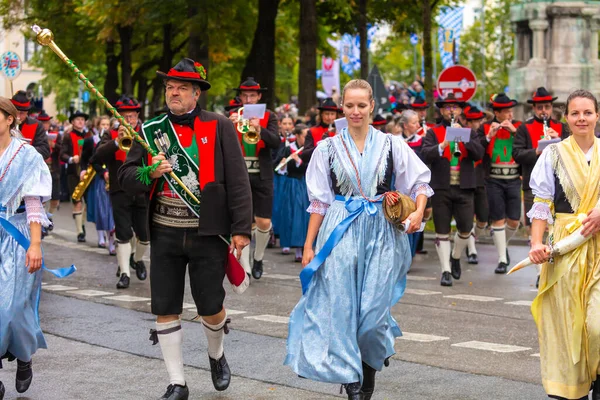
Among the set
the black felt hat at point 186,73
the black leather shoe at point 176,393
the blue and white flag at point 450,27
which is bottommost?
the black leather shoe at point 176,393

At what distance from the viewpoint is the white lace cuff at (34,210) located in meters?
7.53

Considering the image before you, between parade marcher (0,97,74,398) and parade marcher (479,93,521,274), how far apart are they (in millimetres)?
8398

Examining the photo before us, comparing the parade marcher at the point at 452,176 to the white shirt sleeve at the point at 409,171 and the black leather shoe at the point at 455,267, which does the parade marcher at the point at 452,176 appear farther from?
the white shirt sleeve at the point at 409,171

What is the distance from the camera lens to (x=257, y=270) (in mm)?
14219

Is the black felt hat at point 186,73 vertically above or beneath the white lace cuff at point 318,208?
above

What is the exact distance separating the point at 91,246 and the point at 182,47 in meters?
18.1

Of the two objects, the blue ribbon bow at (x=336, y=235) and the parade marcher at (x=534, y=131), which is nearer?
the blue ribbon bow at (x=336, y=235)

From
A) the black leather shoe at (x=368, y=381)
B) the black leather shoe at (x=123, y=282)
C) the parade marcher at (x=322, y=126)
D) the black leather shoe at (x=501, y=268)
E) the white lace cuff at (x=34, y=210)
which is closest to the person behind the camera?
the black leather shoe at (x=368, y=381)

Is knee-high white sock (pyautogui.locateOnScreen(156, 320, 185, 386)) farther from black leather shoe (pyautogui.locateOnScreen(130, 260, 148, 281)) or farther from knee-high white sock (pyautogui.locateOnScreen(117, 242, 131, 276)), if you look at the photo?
black leather shoe (pyautogui.locateOnScreen(130, 260, 148, 281))

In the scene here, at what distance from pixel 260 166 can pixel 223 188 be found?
6730 mm

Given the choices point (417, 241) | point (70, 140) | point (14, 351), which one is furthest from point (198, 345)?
point (70, 140)

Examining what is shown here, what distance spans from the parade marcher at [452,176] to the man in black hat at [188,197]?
6.82m

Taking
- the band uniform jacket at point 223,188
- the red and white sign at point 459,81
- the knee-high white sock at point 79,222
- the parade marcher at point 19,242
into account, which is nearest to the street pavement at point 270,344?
the parade marcher at point 19,242

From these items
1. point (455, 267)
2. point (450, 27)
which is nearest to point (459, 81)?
point (455, 267)
